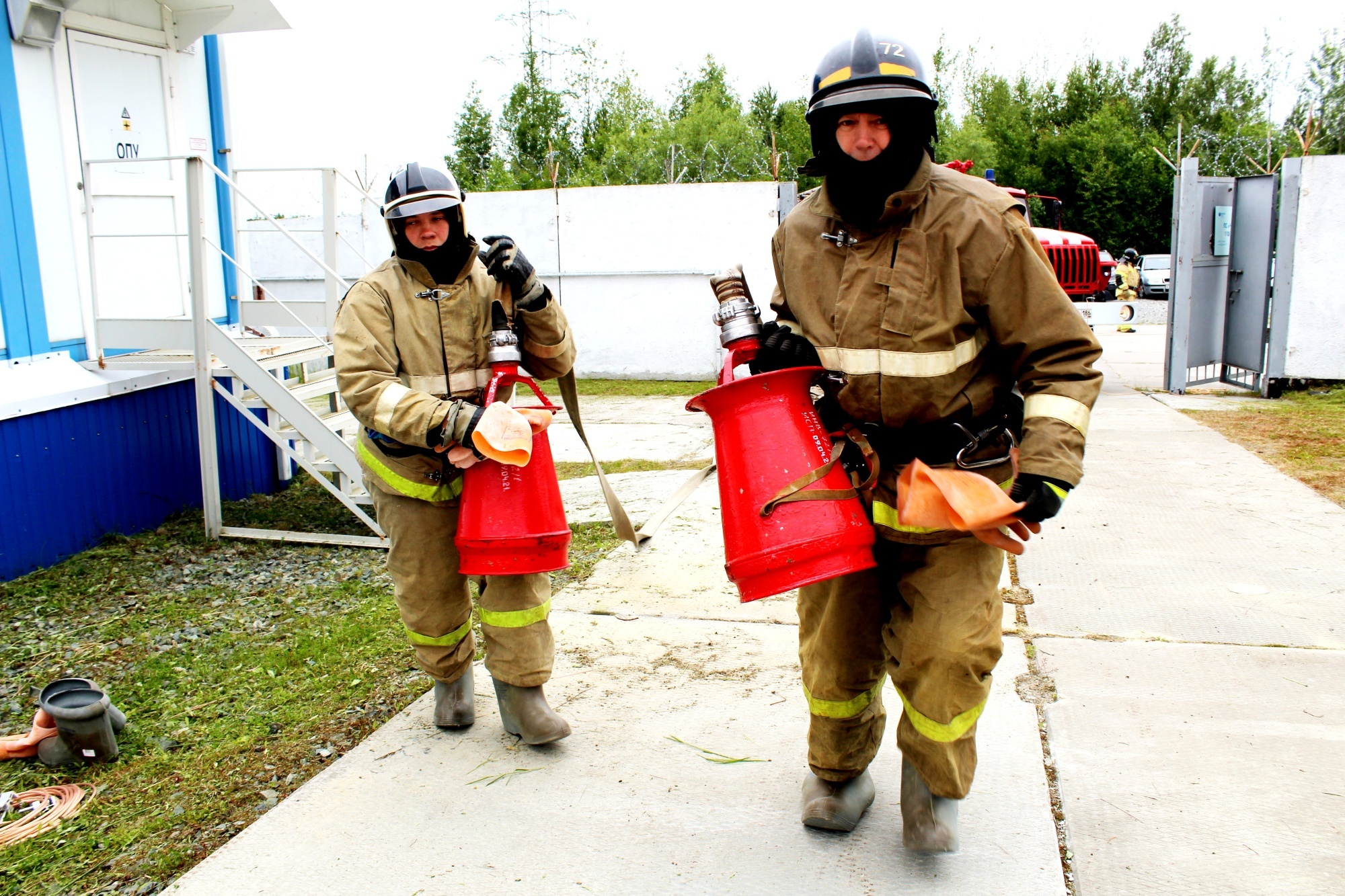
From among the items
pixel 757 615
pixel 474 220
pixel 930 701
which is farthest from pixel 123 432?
pixel 474 220

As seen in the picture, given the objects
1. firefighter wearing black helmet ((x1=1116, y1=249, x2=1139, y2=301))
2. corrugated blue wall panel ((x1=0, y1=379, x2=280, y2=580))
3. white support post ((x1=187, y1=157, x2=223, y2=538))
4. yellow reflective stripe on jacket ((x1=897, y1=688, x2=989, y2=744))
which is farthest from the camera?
firefighter wearing black helmet ((x1=1116, y1=249, x2=1139, y2=301))

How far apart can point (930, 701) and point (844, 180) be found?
1182mm

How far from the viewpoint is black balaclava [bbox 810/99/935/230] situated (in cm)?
226

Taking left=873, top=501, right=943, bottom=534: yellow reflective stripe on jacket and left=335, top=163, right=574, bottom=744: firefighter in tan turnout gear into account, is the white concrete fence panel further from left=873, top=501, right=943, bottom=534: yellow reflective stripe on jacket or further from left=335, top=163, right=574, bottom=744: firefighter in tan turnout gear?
left=873, top=501, right=943, bottom=534: yellow reflective stripe on jacket

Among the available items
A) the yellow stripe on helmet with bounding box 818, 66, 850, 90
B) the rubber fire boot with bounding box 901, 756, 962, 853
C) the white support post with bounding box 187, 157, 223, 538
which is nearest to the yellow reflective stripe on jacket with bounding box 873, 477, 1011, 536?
the rubber fire boot with bounding box 901, 756, 962, 853

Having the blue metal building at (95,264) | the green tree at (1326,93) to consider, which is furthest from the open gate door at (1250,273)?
the green tree at (1326,93)

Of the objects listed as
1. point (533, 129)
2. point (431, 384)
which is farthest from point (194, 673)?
point (533, 129)

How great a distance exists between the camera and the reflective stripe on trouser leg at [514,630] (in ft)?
9.92

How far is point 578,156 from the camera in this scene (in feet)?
97.1

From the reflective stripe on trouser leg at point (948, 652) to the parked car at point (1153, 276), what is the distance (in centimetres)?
2990

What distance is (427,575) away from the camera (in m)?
3.12

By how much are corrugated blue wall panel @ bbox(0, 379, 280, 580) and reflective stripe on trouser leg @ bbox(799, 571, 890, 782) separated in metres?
4.38

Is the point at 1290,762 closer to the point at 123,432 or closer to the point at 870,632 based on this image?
the point at 870,632

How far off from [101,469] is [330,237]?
2.00 m
